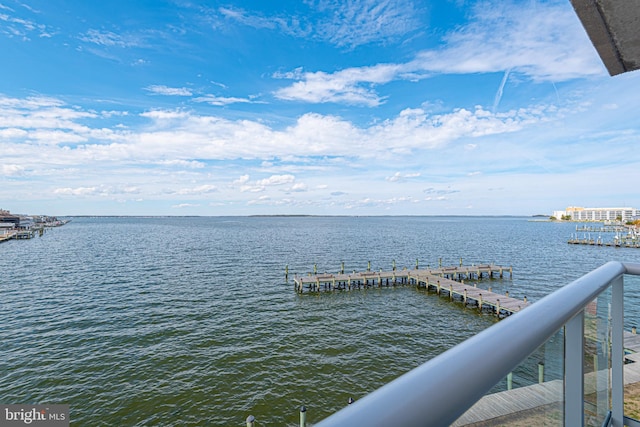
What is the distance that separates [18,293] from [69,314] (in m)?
10.8

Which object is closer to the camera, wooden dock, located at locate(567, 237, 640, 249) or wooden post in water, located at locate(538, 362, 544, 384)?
wooden post in water, located at locate(538, 362, 544, 384)

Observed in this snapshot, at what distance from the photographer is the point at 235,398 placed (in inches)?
566

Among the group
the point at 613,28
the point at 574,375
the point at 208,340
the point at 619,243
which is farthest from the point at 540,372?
the point at 619,243

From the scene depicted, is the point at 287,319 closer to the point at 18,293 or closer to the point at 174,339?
the point at 174,339

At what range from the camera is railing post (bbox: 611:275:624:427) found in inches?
91.1

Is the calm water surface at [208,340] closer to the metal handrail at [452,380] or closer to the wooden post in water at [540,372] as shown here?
the wooden post in water at [540,372]

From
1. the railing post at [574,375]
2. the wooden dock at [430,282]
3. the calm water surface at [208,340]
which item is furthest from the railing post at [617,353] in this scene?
the wooden dock at [430,282]

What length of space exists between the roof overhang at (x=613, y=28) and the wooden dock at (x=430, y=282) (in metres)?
27.1

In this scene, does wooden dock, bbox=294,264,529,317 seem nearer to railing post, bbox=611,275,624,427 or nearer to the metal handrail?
railing post, bbox=611,275,624,427

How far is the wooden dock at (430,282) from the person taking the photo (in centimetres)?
2812

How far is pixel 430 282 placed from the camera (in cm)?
3331

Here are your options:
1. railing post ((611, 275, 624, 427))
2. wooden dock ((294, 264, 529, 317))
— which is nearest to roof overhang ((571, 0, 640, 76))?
railing post ((611, 275, 624, 427))

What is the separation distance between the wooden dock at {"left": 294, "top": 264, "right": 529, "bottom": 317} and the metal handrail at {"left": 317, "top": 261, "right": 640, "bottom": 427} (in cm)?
2895

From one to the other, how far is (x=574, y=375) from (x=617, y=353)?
1.21 meters
